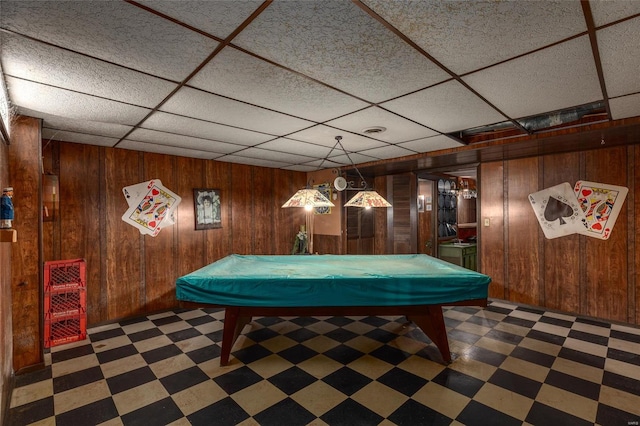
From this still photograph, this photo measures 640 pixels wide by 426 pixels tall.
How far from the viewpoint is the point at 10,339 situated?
9.06 feet

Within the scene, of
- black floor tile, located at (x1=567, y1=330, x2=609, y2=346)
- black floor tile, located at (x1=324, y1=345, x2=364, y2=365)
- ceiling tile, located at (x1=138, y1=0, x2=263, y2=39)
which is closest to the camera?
ceiling tile, located at (x1=138, y1=0, x2=263, y2=39)

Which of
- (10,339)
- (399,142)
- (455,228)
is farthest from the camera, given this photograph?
(455,228)

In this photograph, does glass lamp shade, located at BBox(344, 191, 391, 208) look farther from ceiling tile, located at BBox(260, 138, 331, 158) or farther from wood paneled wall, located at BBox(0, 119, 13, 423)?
wood paneled wall, located at BBox(0, 119, 13, 423)

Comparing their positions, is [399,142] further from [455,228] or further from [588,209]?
[455,228]

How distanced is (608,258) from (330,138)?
13.4 ft

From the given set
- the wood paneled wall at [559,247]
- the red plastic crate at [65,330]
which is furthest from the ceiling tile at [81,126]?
the wood paneled wall at [559,247]

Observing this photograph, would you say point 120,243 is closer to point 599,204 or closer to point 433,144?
point 433,144

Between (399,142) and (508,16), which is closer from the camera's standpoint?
(508,16)

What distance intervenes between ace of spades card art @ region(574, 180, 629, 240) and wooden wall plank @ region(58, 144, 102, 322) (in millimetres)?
6822

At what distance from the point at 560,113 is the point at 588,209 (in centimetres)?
182

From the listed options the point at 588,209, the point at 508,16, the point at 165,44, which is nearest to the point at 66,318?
the point at 165,44

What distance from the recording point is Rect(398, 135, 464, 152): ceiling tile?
395cm

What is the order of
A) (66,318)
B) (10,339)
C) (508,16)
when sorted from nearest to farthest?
(508,16)
(10,339)
(66,318)

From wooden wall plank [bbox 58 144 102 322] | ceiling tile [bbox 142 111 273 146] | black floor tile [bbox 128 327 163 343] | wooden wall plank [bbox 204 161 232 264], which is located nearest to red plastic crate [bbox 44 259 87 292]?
wooden wall plank [bbox 58 144 102 322]
